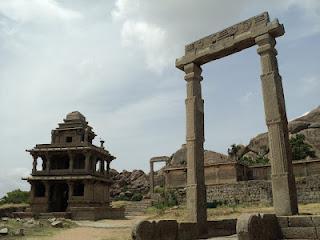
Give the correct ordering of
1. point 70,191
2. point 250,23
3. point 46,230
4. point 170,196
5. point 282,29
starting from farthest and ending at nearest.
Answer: point 170,196, point 70,191, point 46,230, point 250,23, point 282,29

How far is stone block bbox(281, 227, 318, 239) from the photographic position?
759 cm

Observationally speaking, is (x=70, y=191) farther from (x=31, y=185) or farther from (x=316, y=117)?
(x=316, y=117)

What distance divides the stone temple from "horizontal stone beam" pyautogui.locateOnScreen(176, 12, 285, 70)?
66.1ft

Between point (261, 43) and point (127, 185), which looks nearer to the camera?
point (261, 43)

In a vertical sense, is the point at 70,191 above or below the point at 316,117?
below

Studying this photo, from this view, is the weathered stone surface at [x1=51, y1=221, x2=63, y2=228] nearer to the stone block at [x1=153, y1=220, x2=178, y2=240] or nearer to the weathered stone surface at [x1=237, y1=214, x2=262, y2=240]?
the stone block at [x1=153, y1=220, x2=178, y2=240]

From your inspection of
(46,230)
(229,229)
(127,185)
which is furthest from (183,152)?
(229,229)

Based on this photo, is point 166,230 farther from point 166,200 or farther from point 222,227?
point 166,200

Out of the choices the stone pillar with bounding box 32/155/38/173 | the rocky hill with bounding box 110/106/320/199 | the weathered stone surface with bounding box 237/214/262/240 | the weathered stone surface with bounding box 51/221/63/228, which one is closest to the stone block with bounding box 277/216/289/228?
the weathered stone surface with bounding box 237/214/262/240

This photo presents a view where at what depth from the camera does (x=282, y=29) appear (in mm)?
10445

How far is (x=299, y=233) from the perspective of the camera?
776 centimetres

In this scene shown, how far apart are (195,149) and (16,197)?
39.7 m

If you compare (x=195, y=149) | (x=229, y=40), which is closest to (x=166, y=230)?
(x=195, y=149)

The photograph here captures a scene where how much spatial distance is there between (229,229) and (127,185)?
4756 cm
